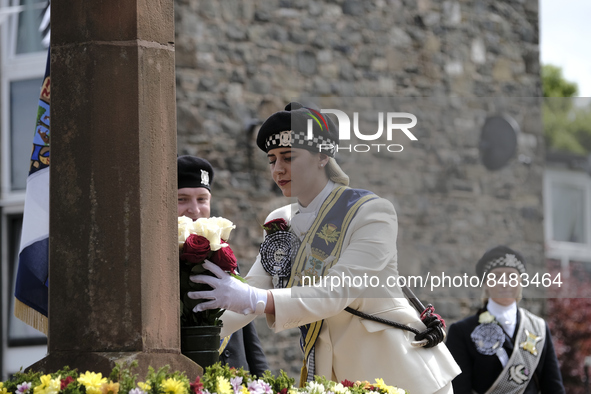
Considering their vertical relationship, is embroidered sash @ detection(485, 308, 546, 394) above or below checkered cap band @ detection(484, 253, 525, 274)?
below

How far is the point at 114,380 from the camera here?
2.72 m

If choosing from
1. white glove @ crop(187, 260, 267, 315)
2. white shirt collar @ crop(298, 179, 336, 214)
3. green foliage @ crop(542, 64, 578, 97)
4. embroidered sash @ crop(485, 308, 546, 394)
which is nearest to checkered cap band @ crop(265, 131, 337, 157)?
white shirt collar @ crop(298, 179, 336, 214)

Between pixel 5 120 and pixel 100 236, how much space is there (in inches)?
255

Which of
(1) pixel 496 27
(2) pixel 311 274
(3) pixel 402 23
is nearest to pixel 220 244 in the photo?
(2) pixel 311 274

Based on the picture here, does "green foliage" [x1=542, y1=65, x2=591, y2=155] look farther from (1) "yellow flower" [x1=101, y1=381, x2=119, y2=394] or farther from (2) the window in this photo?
(2) the window

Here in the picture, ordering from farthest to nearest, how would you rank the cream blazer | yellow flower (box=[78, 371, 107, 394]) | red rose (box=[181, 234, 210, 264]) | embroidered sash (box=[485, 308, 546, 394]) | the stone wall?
the stone wall → embroidered sash (box=[485, 308, 546, 394]) → the cream blazer → red rose (box=[181, 234, 210, 264]) → yellow flower (box=[78, 371, 107, 394])

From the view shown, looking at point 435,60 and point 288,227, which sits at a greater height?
point 435,60

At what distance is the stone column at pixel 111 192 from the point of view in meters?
2.89

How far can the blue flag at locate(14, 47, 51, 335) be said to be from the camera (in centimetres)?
403

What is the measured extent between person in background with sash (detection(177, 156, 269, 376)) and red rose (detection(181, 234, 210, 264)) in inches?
53.4

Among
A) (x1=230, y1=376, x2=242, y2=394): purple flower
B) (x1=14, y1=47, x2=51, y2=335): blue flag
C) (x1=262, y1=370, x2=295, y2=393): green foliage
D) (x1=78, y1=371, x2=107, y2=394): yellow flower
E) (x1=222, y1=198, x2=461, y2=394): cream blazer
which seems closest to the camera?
(x1=78, y1=371, x2=107, y2=394): yellow flower

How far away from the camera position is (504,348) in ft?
18.2

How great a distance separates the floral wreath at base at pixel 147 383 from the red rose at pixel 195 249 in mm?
401

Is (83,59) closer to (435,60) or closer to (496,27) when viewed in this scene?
(435,60)
